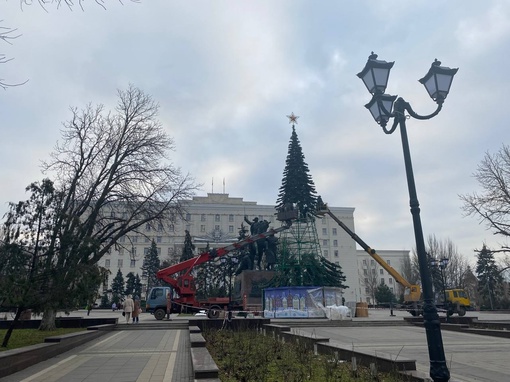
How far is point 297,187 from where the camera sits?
39188 millimetres

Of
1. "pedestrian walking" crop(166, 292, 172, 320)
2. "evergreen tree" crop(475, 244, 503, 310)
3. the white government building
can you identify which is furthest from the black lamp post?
the white government building

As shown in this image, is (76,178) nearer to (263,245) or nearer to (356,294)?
(263,245)

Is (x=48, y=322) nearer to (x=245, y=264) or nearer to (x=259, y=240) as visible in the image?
(x=245, y=264)

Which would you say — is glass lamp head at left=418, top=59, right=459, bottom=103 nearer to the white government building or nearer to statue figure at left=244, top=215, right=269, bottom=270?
statue figure at left=244, top=215, right=269, bottom=270

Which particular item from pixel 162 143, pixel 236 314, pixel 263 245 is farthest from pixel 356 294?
pixel 162 143

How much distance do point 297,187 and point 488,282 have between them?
35.1 m

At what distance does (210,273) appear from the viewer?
195ft

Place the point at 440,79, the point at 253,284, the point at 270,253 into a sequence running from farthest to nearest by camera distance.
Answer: the point at 270,253, the point at 253,284, the point at 440,79

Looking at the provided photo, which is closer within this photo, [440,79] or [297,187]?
[440,79]

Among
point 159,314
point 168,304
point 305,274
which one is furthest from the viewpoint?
point 305,274

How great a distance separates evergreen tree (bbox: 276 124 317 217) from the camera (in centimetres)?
3872

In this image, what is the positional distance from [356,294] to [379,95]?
298 feet

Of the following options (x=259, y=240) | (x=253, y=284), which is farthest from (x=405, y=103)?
(x=259, y=240)

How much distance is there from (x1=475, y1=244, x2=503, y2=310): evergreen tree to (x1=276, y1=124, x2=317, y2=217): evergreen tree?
30.4m
